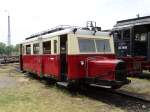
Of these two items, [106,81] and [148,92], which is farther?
[148,92]

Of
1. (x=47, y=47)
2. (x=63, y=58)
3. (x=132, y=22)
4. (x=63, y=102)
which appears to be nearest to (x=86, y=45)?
(x=63, y=58)

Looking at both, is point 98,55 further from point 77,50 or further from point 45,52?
point 45,52

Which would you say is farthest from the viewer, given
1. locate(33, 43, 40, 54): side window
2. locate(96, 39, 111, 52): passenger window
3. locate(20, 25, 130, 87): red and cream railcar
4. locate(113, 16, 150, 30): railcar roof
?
locate(113, 16, 150, 30): railcar roof

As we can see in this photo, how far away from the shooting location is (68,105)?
10484 millimetres

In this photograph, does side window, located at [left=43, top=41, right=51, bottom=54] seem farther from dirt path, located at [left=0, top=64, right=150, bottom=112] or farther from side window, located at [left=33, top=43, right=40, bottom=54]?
dirt path, located at [left=0, top=64, right=150, bottom=112]

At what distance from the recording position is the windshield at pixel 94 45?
12.6m

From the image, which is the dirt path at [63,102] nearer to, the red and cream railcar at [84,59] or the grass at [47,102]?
the grass at [47,102]

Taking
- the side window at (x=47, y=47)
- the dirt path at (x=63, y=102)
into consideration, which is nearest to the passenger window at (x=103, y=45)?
the dirt path at (x=63, y=102)

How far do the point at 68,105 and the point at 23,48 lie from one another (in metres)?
11.7

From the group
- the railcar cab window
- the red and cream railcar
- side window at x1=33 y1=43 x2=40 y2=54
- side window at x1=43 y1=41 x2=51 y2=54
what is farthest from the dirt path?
side window at x1=33 y1=43 x2=40 y2=54

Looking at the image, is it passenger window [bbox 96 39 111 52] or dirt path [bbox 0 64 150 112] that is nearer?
dirt path [bbox 0 64 150 112]

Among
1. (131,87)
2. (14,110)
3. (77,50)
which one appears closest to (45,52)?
(77,50)

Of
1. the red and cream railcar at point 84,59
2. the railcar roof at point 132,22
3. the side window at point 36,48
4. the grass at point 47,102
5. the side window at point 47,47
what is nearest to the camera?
the grass at point 47,102

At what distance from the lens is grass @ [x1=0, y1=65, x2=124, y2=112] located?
986cm
